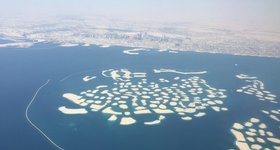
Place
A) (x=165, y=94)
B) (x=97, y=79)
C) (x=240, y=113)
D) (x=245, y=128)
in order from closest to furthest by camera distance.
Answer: (x=245, y=128), (x=240, y=113), (x=165, y=94), (x=97, y=79)

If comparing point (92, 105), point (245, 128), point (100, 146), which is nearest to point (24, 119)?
point (92, 105)

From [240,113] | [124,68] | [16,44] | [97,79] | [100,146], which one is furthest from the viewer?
[16,44]

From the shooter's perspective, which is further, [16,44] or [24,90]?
[16,44]

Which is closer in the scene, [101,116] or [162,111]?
[101,116]

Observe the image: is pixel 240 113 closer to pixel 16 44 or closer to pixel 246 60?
pixel 246 60

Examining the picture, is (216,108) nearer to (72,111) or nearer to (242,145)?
(242,145)

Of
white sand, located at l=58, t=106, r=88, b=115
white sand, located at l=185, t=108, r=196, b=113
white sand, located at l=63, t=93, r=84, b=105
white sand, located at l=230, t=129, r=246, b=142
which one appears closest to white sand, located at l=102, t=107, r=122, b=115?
white sand, located at l=58, t=106, r=88, b=115

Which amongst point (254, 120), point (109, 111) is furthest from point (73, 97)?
point (254, 120)

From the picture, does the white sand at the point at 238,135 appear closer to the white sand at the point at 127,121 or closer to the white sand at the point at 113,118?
the white sand at the point at 127,121

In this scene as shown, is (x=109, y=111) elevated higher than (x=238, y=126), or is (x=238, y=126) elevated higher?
(x=109, y=111)
